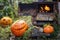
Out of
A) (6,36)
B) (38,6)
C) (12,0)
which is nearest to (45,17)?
(38,6)

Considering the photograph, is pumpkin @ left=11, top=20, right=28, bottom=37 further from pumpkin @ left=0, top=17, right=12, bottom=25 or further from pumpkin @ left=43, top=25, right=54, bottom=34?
pumpkin @ left=43, top=25, right=54, bottom=34

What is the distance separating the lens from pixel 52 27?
4.02m

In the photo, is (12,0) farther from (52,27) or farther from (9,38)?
(9,38)

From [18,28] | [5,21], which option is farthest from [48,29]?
[18,28]

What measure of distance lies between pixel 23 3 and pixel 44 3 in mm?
567

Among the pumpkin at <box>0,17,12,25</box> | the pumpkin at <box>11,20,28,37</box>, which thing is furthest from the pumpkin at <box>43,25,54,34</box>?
the pumpkin at <box>11,20,28,37</box>

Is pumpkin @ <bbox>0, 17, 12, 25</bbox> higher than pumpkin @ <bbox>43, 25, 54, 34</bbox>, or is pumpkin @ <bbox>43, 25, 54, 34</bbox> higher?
pumpkin @ <bbox>0, 17, 12, 25</bbox>

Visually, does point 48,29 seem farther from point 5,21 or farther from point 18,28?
point 18,28

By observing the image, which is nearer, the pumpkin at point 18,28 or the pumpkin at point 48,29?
the pumpkin at point 18,28

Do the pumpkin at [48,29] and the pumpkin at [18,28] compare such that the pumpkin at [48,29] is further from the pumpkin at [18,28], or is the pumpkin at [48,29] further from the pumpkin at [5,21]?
the pumpkin at [18,28]

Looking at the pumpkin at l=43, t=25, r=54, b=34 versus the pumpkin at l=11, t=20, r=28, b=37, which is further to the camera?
the pumpkin at l=43, t=25, r=54, b=34

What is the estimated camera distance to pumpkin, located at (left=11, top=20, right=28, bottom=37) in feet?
9.93

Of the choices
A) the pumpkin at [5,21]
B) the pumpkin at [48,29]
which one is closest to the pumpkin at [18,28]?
the pumpkin at [5,21]

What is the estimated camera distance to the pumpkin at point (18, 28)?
3026 mm
